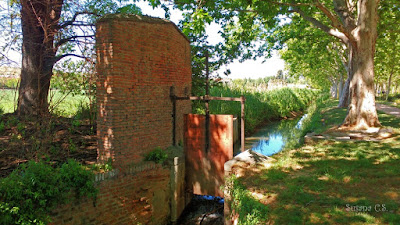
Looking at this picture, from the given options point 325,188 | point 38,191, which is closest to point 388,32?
point 325,188

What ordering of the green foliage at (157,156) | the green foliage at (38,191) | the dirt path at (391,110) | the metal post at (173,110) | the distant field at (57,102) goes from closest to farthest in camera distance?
the green foliage at (38,191) < the green foliage at (157,156) < the metal post at (173,110) < the distant field at (57,102) < the dirt path at (391,110)

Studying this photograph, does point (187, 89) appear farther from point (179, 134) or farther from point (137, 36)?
point (137, 36)

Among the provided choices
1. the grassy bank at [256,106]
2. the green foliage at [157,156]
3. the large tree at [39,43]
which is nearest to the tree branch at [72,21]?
the large tree at [39,43]

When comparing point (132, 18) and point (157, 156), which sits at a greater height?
point (132, 18)

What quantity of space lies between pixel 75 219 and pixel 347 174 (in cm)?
536

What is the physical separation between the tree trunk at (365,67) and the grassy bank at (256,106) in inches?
245

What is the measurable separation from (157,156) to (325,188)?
12.6 feet

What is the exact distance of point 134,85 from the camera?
6.22m

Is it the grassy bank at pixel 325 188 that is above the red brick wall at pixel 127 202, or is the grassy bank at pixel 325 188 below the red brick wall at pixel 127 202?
above

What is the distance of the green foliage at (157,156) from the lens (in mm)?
6648

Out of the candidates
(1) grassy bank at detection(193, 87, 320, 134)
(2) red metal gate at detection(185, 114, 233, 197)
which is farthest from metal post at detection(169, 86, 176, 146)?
(1) grassy bank at detection(193, 87, 320, 134)

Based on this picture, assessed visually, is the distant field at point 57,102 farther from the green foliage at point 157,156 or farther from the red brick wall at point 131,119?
the green foliage at point 157,156

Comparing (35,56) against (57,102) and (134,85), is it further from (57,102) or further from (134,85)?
(134,85)

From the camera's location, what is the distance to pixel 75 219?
5102 mm
